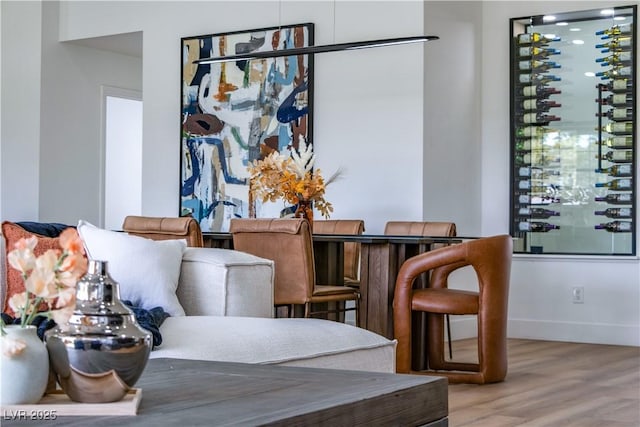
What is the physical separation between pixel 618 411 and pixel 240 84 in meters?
4.45

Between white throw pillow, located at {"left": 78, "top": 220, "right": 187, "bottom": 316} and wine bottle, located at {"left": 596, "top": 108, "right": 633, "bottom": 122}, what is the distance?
4.73 m

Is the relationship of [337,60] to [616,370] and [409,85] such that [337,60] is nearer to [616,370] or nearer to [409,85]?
[409,85]

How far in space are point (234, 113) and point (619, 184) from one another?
3063mm

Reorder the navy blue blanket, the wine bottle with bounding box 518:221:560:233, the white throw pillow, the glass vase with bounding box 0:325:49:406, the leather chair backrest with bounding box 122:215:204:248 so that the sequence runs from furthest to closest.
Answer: the wine bottle with bounding box 518:221:560:233 → the leather chair backrest with bounding box 122:215:204:248 → the white throw pillow → the navy blue blanket → the glass vase with bounding box 0:325:49:406

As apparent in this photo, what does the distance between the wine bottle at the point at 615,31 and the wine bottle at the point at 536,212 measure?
1395mm

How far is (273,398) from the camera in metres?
1.68

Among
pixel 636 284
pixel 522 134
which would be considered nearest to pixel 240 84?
pixel 522 134

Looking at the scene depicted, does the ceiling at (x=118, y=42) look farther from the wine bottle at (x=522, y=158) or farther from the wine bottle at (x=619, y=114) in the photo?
the wine bottle at (x=619, y=114)

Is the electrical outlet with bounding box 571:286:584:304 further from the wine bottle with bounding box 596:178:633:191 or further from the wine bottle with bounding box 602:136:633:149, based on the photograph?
the wine bottle with bounding box 602:136:633:149

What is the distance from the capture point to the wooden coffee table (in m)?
1.49

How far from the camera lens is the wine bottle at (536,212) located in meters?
7.50

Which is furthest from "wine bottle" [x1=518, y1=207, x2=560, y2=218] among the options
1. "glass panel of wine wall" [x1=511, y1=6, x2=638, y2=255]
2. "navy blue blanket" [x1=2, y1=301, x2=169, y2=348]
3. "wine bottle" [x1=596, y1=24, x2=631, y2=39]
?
"navy blue blanket" [x1=2, y1=301, x2=169, y2=348]

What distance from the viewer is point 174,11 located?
8320mm

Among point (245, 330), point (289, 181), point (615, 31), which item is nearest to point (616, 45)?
point (615, 31)
